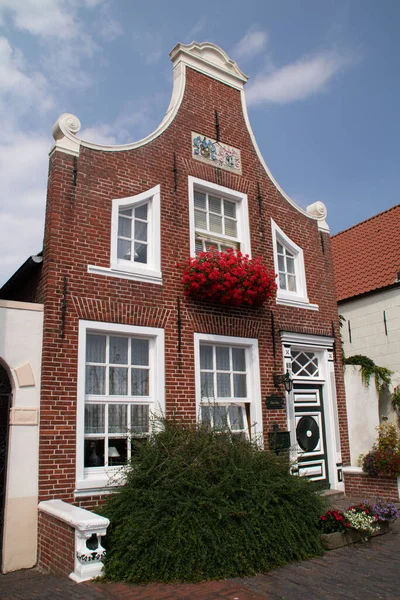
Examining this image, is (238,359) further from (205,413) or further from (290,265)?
(290,265)

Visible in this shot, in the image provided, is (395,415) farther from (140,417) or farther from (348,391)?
(140,417)

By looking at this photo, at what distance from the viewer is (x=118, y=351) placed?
27.5 ft

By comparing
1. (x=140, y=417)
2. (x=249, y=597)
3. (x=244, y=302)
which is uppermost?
(x=244, y=302)

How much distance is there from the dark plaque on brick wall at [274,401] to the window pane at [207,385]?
1157 millimetres

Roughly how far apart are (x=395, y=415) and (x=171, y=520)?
8575 millimetres

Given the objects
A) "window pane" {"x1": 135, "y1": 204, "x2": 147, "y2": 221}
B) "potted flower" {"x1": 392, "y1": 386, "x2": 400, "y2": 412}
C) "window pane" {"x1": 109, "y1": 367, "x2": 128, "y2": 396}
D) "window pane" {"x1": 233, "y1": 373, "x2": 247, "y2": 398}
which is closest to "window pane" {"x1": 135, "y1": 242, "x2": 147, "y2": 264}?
"window pane" {"x1": 135, "y1": 204, "x2": 147, "y2": 221}

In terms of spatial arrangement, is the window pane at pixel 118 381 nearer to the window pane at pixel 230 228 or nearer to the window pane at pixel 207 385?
the window pane at pixel 207 385

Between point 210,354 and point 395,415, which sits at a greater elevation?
point 210,354

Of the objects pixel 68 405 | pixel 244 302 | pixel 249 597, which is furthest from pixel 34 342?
pixel 249 597

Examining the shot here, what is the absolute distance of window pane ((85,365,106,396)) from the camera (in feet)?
26.1

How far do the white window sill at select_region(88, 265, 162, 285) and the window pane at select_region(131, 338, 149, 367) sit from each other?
1.02m

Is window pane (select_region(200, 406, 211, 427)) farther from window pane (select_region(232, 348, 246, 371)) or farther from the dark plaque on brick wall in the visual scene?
the dark plaque on brick wall

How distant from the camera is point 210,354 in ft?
31.2

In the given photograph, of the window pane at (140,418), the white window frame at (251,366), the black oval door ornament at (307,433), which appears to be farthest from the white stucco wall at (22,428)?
the black oval door ornament at (307,433)
